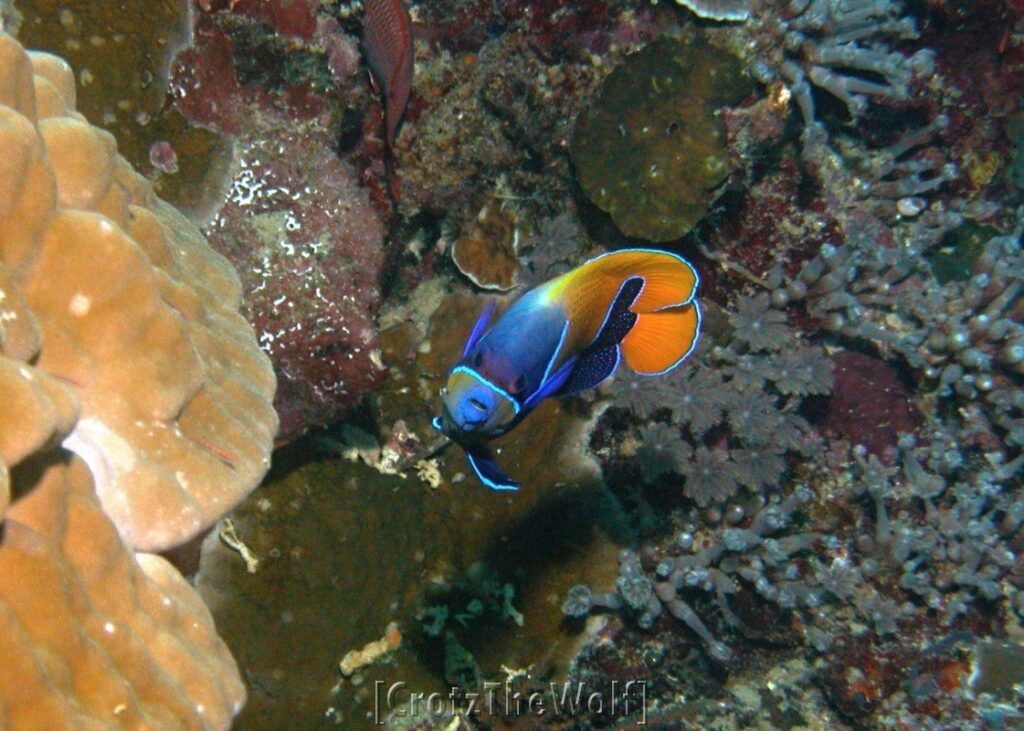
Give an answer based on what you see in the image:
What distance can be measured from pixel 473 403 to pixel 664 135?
3080mm

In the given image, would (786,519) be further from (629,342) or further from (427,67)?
(427,67)

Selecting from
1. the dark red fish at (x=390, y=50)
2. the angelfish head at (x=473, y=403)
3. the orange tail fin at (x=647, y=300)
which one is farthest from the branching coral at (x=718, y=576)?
the dark red fish at (x=390, y=50)

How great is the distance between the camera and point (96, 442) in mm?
2002

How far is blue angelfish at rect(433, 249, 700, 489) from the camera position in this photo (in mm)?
2111

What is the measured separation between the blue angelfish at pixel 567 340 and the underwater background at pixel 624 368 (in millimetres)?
1086

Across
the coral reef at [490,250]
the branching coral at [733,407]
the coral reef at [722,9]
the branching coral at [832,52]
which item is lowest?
the branching coral at [733,407]

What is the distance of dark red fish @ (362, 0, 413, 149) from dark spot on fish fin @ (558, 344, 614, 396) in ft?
7.62

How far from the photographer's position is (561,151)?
192 inches

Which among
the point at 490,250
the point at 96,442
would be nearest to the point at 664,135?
the point at 490,250

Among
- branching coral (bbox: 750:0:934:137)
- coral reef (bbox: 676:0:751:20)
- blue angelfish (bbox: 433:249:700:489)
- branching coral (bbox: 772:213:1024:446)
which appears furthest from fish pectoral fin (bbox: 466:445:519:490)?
coral reef (bbox: 676:0:751:20)

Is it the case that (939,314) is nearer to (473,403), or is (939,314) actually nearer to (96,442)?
(473,403)

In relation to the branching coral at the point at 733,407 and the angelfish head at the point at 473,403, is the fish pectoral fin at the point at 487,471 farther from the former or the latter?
the branching coral at the point at 733,407

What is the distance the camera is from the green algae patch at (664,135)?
445 cm

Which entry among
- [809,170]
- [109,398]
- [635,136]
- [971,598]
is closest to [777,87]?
[809,170]
